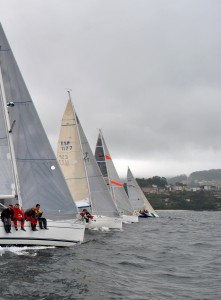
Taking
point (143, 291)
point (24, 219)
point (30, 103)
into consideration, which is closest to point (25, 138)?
point (30, 103)

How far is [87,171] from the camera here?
33469 millimetres

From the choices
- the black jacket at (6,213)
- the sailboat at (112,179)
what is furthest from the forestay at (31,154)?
the sailboat at (112,179)

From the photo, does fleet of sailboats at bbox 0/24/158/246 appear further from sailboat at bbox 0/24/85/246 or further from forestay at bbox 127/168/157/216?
forestay at bbox 127/168/157/216

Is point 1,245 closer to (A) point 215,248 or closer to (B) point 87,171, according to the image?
(A) point 215,248

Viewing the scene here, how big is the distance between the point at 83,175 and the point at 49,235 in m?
15.5

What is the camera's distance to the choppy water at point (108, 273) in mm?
10516

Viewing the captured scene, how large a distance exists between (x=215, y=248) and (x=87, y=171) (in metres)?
14.6

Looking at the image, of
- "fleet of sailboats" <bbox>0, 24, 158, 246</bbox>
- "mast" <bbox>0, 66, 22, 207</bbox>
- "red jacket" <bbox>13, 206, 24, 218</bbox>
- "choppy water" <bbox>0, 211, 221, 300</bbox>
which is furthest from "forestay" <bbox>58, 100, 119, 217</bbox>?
"red jacket" <bbox>13, 206, 24, 218</bbox>

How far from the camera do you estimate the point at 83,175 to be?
3303 cm

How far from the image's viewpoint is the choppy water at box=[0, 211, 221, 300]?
10.5 meters

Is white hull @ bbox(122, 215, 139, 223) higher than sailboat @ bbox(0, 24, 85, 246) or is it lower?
lower

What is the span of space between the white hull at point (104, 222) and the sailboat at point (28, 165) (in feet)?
37.5

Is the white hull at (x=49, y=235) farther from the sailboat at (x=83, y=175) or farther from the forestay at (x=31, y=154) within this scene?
the sailboat at (x=83, y=175)

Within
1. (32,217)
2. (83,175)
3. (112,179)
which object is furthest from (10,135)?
(112,179)
